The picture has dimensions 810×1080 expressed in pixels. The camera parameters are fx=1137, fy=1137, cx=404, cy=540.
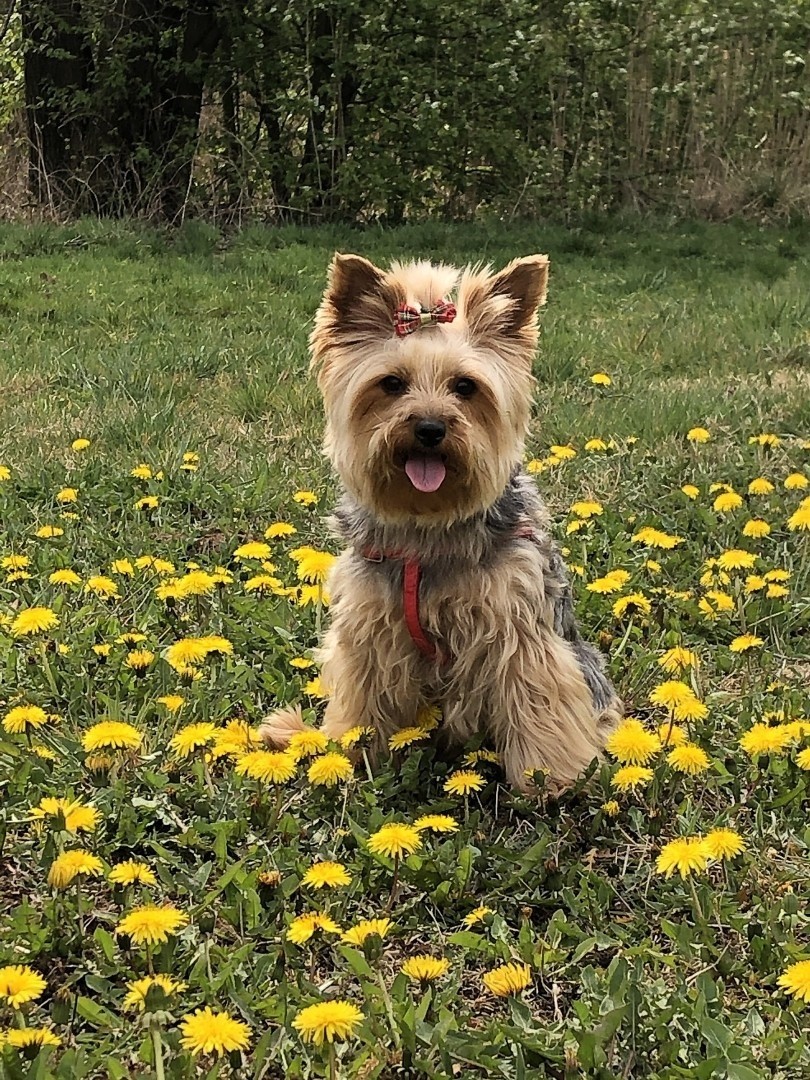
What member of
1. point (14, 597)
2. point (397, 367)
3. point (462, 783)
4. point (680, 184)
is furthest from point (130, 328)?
point (680, 184)

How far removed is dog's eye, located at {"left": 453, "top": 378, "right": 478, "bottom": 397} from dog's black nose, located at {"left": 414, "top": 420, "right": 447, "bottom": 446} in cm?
13

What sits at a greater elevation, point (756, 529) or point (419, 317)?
point (419, 317)

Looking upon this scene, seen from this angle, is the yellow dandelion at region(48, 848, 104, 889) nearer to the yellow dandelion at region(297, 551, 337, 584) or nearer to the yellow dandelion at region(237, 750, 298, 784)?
the yellow dandelion at region(237, 750, 298, 784)

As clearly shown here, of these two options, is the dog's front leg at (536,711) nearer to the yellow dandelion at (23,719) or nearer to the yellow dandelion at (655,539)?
the yellow dandelion at (655,539)

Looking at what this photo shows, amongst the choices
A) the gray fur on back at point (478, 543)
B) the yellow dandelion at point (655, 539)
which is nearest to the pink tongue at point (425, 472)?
the gray fur on back at point (478, 543)

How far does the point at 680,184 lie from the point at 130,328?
7.07 metres

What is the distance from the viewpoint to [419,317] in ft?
9.48

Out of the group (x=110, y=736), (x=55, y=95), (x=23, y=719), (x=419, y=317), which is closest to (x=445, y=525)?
(x=419, y=317)

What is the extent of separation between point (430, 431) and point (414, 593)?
0.42 metres

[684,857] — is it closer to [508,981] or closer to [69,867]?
[508,981]

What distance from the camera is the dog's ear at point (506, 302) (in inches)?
117

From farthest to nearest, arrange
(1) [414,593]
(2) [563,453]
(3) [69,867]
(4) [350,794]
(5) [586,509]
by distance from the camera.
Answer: (2) [563,453], (5) [586,509], (1) [414,593], (4) [350,794], (3) [69,867]

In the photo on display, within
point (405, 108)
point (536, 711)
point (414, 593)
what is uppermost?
point (405, 108)

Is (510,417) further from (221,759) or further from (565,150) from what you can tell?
(565,150)
